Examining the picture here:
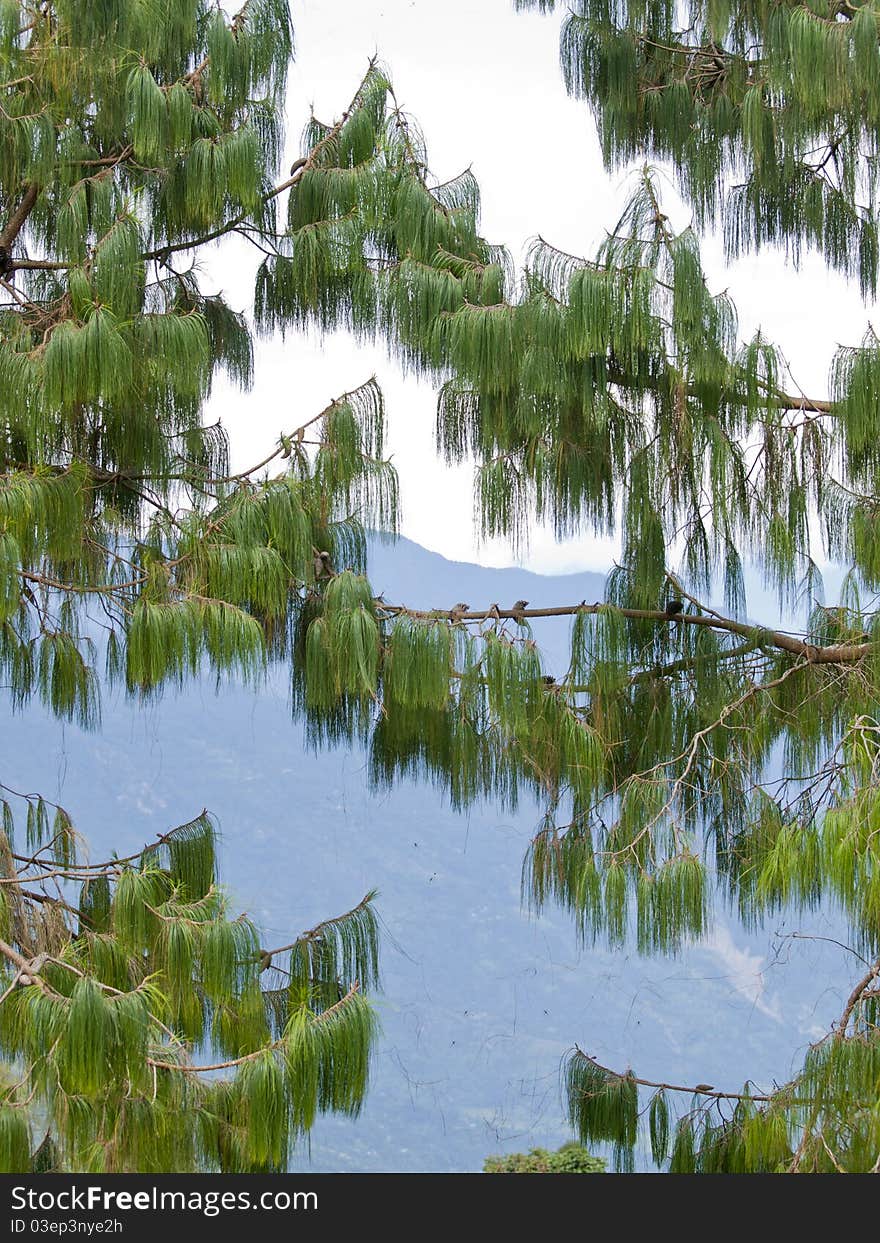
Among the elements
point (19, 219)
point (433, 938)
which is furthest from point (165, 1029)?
point (433, 938)

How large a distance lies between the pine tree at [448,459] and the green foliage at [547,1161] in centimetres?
109

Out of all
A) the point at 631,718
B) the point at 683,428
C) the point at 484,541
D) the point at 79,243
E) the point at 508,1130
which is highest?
the point at 79,243

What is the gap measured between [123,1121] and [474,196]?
174 cm

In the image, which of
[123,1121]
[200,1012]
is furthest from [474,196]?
[123,1121]

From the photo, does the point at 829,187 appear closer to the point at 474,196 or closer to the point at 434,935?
the point at 474,196

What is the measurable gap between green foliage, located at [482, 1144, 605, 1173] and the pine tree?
1.09 m

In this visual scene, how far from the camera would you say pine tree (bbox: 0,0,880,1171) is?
200 cm

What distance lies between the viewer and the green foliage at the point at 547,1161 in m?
3.51

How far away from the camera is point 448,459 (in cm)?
256

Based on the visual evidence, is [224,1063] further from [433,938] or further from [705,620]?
[433,938]

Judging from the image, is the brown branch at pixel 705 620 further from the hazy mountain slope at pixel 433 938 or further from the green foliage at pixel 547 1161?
the hazy mountain slope at pixel 433 938

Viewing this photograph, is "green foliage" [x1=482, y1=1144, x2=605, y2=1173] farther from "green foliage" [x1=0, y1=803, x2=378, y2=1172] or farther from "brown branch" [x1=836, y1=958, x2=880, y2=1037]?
"brown branch" [x1=836, y1=958, x2=880, y2=1037]

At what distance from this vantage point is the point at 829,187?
2.54 metres

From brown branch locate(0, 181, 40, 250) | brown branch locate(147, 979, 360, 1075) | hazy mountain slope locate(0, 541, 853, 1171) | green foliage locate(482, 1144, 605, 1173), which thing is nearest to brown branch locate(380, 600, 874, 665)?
brown branch locate(147, 979, 360, 1075)
